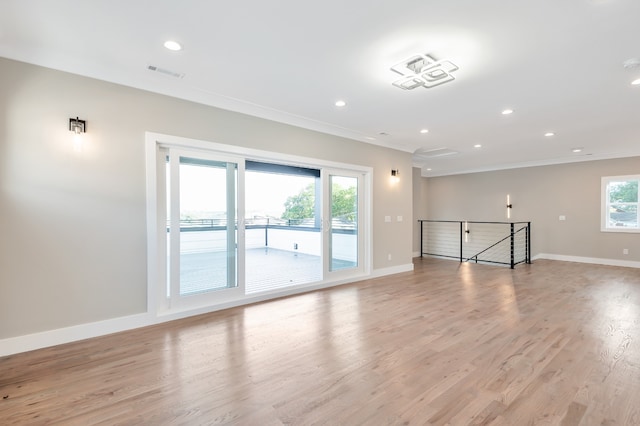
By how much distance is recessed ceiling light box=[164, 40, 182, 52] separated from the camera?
2633mm

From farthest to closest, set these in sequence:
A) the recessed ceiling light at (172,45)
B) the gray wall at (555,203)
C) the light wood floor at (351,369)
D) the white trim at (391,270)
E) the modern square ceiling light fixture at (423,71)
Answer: the gray wall at (555,203) → the white trim at (391,270) → the modern square ceiling light fixture at (423,71) → the recessed ceiling light at (172,45) → the light wood floor at (351,369)

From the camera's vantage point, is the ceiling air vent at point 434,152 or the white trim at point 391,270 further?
the ceiling air vent at point 434,152

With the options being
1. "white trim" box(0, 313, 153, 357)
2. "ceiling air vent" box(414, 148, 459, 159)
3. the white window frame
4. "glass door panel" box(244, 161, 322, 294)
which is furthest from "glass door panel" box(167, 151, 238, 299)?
"ceiling air vent" box(414, 148, 459, 159)

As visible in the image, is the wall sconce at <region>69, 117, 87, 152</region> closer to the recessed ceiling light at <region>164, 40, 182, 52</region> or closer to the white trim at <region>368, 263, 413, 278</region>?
the recessed ceiling light at <region>164, 40, 182, 52</region>

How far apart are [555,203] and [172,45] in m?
9.65

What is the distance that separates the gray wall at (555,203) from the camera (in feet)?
24.3

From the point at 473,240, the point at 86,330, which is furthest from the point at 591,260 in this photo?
the point at 86,330

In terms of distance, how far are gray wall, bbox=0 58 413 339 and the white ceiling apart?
25cm

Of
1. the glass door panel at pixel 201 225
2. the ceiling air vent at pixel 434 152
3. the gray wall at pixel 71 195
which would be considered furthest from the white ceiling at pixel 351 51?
the ceiling air vent at pixel 434 152

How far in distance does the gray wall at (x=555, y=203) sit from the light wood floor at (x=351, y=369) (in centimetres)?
444

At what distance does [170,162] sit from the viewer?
143 inches

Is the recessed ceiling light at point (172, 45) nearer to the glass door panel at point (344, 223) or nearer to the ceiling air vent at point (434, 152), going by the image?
the glass door panel at point (344, 223)

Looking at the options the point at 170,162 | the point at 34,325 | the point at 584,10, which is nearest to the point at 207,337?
the point at 34,325

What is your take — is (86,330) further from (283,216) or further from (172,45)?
(283,216)
